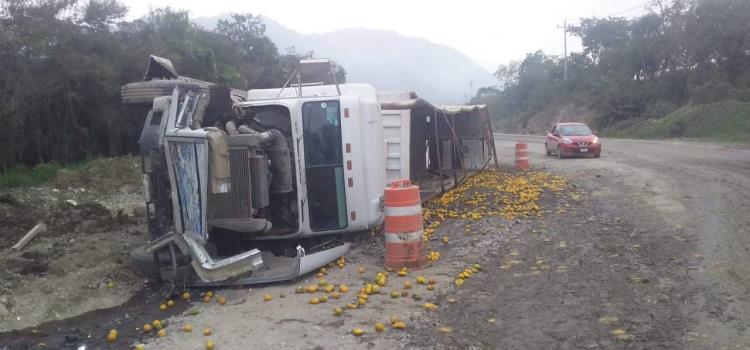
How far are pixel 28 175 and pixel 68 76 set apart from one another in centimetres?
370

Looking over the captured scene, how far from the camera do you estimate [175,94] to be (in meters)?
7.25

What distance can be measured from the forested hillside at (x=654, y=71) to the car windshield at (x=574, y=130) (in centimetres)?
1100

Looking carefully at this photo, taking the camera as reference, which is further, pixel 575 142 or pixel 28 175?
pixel 575 142

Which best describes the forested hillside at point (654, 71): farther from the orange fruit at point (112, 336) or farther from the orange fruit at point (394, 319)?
the orange fruit at point (112, 336)

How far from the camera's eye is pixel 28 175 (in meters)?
17.4

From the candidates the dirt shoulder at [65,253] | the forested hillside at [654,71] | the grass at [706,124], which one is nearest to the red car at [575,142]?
the grass at [706,124]

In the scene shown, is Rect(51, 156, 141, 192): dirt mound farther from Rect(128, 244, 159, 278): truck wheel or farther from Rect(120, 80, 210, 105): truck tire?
Rect(128, 244, 159, 278): truck wheel

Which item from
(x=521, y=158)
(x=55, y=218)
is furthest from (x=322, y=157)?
(x=521, y=158)

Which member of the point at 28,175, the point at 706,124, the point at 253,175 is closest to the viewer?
the point at 253,175

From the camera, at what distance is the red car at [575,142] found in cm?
2283

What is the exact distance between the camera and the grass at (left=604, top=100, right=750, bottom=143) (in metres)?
32.1

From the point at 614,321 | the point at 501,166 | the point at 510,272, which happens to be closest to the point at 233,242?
the point at 510,272

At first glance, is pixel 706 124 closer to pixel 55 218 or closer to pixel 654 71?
pixel 654 71

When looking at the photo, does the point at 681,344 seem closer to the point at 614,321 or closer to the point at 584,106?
the point at 614,321
